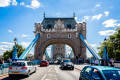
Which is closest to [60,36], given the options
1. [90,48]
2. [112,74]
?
[90,48]

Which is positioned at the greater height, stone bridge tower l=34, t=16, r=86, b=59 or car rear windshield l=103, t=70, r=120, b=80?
stone bridge tower l=34, t=16, r=86, b=59

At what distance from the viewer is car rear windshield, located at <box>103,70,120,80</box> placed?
4.61 m

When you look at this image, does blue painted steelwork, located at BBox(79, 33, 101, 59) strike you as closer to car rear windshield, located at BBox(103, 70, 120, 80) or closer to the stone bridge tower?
the stone bridge tower

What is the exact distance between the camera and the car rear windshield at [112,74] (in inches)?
182

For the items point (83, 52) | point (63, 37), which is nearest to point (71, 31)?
point (63, 37)

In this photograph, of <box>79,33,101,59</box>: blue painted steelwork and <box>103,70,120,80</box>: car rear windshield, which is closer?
<box>103,70,120,80</box>: car rear windshield

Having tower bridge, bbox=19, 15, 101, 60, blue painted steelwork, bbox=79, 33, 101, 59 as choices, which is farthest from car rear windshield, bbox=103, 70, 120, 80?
tower bridge, bbox=19, 15, 101, 60

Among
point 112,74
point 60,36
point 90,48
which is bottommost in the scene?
point 112,74

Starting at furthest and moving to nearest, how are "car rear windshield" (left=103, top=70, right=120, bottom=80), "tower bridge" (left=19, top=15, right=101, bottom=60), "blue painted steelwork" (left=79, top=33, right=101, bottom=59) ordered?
"tower bridge" (left=19, top=15, right=101, bottom=60) < "blue painted steelwork" (left=79, top=33, right=101, bottom=59) < "car rear windshield" (left=103, top=70, right=120, bottom=80)

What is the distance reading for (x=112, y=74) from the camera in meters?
4.82

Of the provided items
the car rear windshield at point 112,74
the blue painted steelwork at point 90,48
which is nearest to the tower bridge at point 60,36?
the blue painted steelwork at point 90,48

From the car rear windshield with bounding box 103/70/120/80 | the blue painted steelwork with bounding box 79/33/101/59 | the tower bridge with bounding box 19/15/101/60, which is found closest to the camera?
the car rear windshield with bounding box 103/70/120/80

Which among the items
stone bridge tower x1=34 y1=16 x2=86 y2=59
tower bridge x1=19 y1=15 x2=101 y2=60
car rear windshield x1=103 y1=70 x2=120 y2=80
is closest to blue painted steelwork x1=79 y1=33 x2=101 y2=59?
tower bridge x1=19 y1=15 x2=101 y2=60

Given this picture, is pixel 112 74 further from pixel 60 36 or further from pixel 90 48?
pixel 60 36
